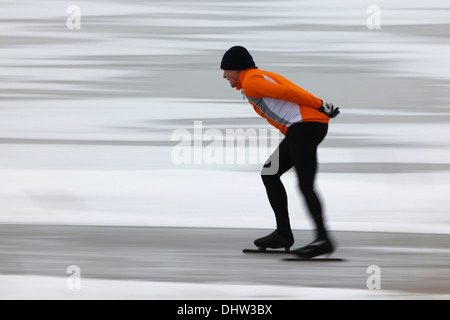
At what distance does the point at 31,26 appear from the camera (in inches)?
376

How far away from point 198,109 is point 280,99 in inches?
137

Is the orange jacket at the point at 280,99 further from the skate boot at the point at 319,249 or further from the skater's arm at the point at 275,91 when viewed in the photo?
the skate boot at the point at 319,249

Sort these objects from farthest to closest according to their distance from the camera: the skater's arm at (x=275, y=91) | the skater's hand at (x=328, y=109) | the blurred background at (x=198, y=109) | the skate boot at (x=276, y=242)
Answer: the blurred background at (x=198, y=109)
the skate boot at (x=276, y=242)
the skater's hand at (x=328, y=109)
the skater's arm at (x=275, y=91)

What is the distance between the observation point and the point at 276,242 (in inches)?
207

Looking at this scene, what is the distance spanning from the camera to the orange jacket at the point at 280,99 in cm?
488

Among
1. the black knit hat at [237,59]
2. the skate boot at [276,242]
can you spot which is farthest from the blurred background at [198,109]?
the black knit hat at [237,59]

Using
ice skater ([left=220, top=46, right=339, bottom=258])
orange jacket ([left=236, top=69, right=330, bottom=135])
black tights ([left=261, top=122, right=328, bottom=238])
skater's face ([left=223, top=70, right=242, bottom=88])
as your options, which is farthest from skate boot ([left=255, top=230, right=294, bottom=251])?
skater's face ([left=223, top=70, right=242, bottom=88])

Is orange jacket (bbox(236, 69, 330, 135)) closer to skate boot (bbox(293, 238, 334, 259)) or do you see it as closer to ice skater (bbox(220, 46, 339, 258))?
ice skater (bbox(220, 46, 339, 258))

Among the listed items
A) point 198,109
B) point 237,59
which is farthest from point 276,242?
point 198,109

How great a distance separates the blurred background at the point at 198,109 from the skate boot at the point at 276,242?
104cm

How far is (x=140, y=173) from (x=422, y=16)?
4.12 meters

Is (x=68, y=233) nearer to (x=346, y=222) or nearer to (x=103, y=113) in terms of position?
(x=346, y=222)

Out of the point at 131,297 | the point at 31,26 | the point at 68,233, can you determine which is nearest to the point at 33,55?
the point at 31,26

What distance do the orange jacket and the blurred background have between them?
146 cm
